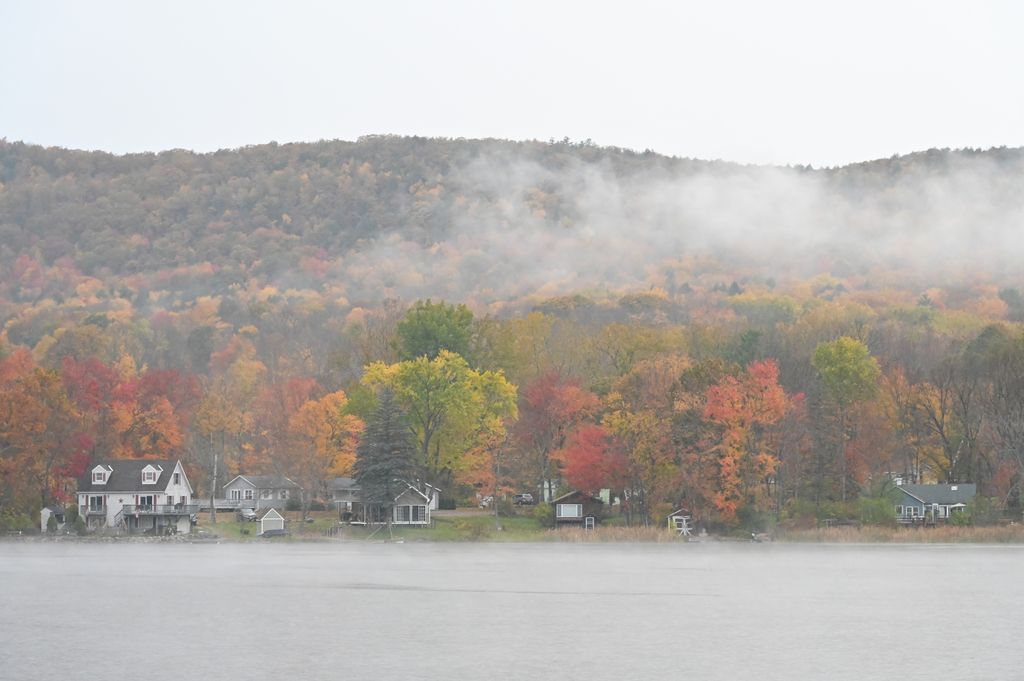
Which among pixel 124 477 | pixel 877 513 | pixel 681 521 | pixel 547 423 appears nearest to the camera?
pixel 877 513

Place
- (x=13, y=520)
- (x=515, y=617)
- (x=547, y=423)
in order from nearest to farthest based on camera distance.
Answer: (x=515, y=617) → (x=13, y=520) → (x=547, y=423)

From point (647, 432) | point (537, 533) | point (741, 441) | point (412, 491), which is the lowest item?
point (537, 533)

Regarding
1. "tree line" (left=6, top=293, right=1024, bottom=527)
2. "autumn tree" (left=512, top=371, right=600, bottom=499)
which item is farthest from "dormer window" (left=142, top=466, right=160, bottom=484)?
"autumn tree" (left=512, top=371, right=600, bottom=499)

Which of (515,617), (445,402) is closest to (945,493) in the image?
(445,402)

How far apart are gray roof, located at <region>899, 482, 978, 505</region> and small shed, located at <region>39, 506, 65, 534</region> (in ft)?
210

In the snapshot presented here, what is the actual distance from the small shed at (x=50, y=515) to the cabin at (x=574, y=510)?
37525mm

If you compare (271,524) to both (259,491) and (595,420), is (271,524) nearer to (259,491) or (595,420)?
(259,491)

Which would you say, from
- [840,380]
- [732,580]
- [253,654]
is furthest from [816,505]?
[253,654]

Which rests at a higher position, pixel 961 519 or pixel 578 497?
pixel 578 497

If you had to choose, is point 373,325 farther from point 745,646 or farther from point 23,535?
point 745,646

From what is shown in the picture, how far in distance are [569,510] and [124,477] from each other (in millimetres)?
34434

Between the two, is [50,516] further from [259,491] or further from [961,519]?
[961,519]

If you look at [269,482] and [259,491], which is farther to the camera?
[259,491]

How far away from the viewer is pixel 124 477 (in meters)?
102
